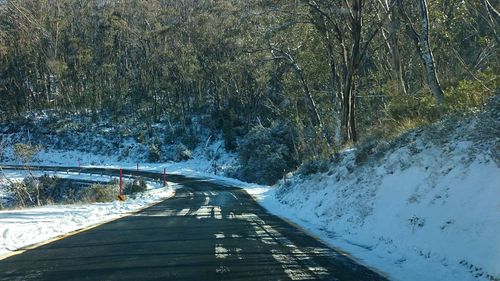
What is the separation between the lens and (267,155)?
147ft

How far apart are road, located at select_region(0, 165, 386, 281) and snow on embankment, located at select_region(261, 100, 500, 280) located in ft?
2.66

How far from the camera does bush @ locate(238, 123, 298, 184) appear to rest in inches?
1729

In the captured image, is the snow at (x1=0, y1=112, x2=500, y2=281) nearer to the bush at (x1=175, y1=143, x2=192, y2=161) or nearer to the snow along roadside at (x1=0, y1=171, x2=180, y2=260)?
the snow along roadside at (x1=0, y1=171, x2=180, y2=260)

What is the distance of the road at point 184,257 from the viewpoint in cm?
609

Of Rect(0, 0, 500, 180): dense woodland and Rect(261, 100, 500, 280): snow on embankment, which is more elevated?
Rect(0, 0, 500, 180): dense woodland

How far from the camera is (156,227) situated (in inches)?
429

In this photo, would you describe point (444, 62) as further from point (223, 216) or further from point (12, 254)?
point (12, 254)

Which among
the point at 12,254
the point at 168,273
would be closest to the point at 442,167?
the point at 168,273

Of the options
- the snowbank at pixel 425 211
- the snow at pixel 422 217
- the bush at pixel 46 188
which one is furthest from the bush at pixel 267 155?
the snow at pixel 422 217

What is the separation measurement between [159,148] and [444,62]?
45.7m

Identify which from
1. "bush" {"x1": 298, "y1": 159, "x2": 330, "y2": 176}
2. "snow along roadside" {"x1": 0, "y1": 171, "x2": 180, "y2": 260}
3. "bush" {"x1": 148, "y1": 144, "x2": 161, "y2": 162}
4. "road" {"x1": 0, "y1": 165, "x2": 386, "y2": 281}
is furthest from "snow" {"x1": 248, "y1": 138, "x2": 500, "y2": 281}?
"bush" {"x1": 148, "y1": 144, "x2": 161, "y2": 162}

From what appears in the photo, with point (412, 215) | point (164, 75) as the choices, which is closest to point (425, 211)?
point (412, 215)

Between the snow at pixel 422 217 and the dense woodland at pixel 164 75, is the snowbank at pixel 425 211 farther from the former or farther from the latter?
the dense woodland at pixel 164 75

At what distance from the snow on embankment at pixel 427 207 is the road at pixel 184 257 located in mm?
811
